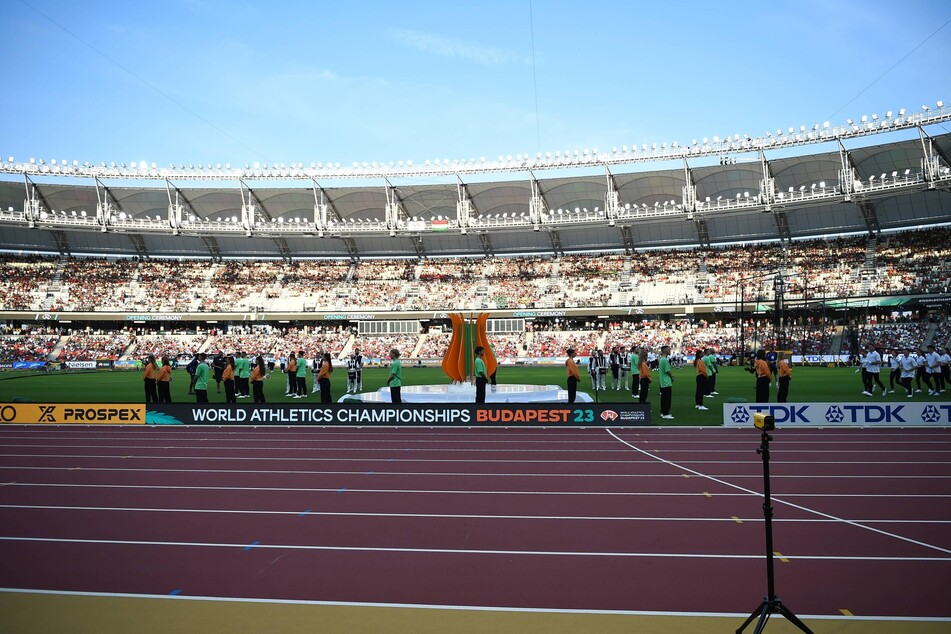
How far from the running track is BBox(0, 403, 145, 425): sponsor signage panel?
12.2 feet

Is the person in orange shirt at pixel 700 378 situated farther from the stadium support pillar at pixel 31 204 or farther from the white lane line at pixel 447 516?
the stadium support pillar at pixel 31 204

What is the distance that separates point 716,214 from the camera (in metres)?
54.6

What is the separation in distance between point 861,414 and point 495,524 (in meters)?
11.9

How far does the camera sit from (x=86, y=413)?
1705cm

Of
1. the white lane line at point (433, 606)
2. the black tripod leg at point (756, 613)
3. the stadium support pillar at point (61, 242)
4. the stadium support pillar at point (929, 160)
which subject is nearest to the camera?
the black tripod leg at point (756, 613)

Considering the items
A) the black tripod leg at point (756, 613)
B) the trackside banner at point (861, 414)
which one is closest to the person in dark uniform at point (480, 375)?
the trackside banner at point (861, 414)

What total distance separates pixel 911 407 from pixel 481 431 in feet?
33.5

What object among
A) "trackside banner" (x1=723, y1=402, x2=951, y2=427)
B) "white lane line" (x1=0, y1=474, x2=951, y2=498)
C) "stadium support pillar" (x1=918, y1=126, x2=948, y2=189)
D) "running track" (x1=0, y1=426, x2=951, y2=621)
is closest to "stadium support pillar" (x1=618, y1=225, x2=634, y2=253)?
"stadium support pillar" (x1=918, y1=126, x2=948, y2=189)

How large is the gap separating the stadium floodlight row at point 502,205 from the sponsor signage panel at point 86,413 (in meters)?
40.3

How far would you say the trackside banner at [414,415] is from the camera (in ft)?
51.5

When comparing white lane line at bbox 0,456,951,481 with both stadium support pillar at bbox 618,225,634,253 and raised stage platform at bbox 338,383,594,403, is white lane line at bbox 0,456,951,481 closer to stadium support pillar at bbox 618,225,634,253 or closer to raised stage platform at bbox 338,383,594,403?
raised stage platform at bbox 338,383,594,403

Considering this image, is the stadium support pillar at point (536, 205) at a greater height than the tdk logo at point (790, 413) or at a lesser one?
greater

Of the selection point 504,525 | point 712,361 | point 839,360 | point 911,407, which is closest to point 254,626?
point 504,525

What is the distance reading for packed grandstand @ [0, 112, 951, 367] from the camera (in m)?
51.8
